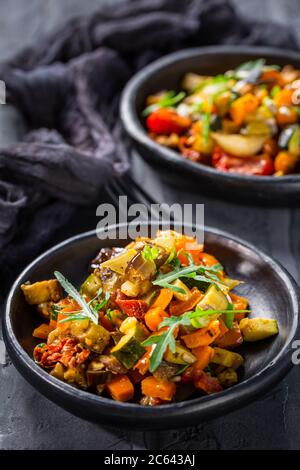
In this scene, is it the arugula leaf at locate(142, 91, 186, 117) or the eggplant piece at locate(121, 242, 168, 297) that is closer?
the eggplant piece at locate(121, 242, 168, 297)

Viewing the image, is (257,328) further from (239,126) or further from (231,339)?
(239,126)

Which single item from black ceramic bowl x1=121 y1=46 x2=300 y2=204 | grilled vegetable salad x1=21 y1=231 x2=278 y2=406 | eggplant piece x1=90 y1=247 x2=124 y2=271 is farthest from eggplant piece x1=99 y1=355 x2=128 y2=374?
black ceramic bowl x1=121 y1=46 x2=300 y2=204

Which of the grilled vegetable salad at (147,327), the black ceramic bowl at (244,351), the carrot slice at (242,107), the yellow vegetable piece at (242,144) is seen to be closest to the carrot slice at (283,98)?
the carrot slice at (242,107)

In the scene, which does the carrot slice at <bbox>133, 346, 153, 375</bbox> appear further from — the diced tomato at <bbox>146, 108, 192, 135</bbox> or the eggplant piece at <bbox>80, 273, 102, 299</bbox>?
the diced tomato at <bbox>146, 108, 192, 135</bbox>

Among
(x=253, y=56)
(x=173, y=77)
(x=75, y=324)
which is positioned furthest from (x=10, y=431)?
(x=253, y=56)

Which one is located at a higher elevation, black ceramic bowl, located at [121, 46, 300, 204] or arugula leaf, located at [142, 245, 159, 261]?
arugula leaf, located at [142, 245, 159, 261]

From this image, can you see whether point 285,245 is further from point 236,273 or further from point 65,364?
point 65,364

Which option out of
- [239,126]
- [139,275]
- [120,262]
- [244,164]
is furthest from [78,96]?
[139,275]
